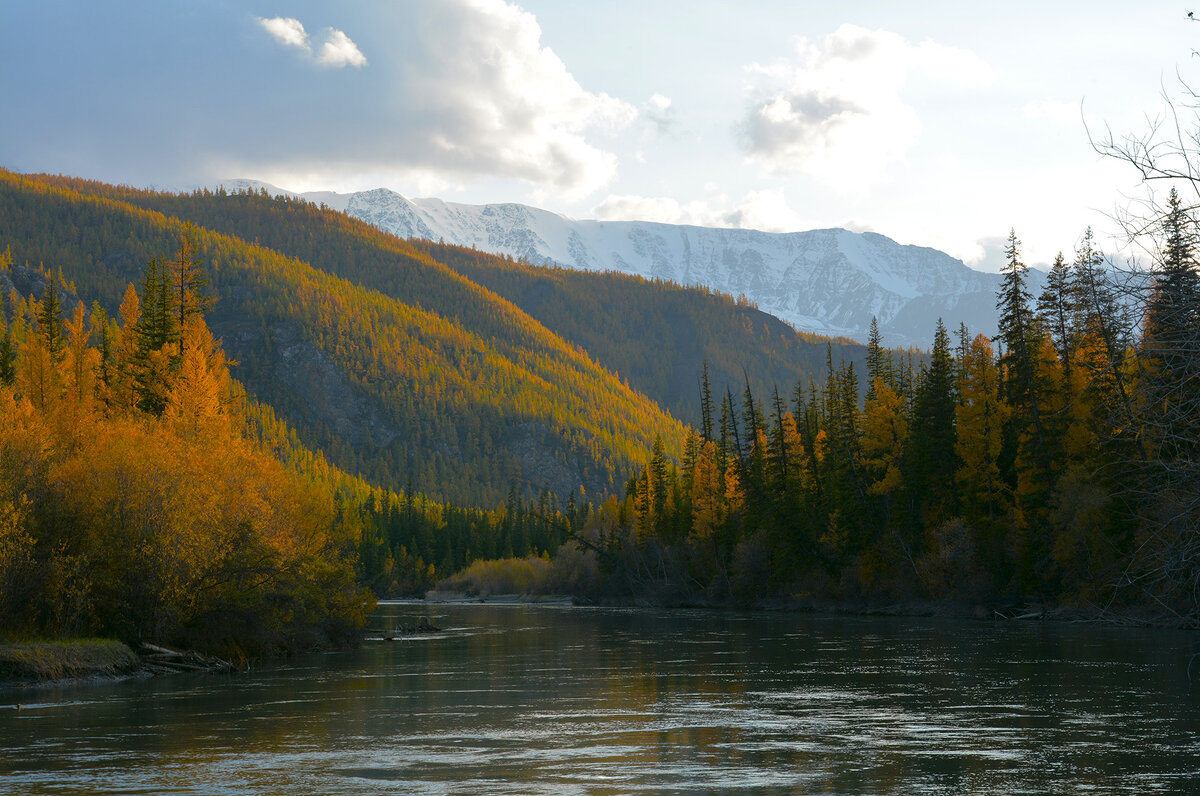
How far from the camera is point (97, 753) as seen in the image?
24.9 metres

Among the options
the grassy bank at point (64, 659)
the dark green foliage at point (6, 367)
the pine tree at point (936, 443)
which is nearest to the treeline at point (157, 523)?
the grassy bank at point (64, 659)

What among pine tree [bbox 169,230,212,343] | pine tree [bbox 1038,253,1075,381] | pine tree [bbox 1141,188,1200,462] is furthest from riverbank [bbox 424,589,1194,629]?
pine tree [bbox 169,230,212,343]

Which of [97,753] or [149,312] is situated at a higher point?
[149,312]

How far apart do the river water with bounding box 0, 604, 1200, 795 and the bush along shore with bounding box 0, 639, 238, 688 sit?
1557 mm

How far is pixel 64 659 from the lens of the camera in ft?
136

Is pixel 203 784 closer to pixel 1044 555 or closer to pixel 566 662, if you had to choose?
pixel 566 662

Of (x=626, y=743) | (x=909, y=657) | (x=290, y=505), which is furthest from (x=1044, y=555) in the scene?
(x=626, y=743)

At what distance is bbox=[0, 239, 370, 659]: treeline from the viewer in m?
43.3

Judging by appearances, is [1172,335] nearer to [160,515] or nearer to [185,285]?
[160,515]

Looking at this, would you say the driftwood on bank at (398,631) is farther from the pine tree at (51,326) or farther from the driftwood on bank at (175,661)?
the pine tree at (51,326)

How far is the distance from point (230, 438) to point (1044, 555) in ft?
168

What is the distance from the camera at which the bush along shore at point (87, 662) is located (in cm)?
3984

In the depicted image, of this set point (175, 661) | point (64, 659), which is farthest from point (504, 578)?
point (64, 659)

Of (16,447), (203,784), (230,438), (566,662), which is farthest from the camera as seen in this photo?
(230,438)
